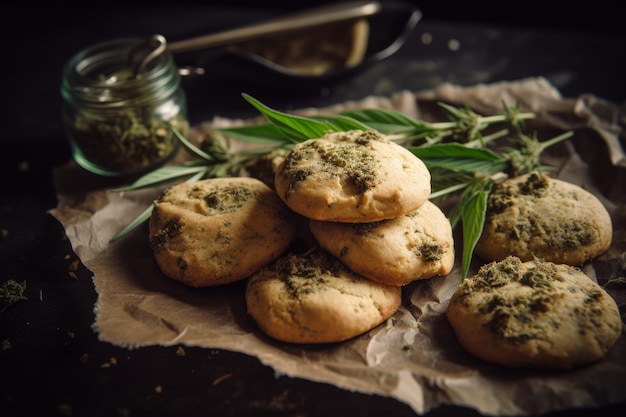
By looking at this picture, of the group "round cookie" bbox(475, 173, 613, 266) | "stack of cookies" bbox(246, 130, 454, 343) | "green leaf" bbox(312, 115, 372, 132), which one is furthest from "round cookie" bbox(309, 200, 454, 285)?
"green leaf" bbox(312, 115, 372, 132)

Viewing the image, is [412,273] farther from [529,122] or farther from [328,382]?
[529,122]

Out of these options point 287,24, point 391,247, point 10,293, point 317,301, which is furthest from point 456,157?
point 10,293

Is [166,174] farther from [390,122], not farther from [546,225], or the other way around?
[546,225]

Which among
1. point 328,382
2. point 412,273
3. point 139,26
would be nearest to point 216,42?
point 139,26

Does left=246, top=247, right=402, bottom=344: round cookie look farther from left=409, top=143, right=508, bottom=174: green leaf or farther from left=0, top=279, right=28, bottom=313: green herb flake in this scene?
left=0, top=279, right=28, bottom=313: green herb flake

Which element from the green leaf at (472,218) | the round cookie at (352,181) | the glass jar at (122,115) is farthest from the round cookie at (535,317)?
the glass jar at (122,115)

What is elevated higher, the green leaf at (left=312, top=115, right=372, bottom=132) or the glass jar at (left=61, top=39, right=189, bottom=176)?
the green leaf at (left=312, top=115, right=372, bottom=132)

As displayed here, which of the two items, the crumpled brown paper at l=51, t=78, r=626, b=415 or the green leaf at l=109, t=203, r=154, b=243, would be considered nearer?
the crumpled brown paper at l=51, t=78, r=626, b=415

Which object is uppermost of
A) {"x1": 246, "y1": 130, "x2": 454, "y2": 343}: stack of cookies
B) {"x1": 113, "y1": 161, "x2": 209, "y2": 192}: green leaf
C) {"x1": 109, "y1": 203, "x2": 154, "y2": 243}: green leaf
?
{"x1": 246, "y1": 130, "x2": 454, "y2": 343}: stack of cookies
